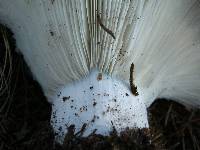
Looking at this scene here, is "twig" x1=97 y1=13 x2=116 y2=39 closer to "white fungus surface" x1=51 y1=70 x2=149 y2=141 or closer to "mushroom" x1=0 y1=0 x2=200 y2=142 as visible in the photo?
"mushroom" x1=0 y1=0 x2=200 y2=142

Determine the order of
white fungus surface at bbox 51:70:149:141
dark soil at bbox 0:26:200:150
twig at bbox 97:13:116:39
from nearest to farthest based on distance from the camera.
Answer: twig at bbox 97:13:116:39 → white fungus surface at bbox 51:70:149:141 → dark soil at bbox 0:26:200:150

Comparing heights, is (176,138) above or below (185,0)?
below

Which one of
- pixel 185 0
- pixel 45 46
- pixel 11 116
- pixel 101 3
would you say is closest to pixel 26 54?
pixel 45 46

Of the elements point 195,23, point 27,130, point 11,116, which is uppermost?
point 195,23

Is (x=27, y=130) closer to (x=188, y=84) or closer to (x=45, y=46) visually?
(x=45, y=46)

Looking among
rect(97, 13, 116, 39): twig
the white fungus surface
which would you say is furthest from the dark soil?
rect(97, 13, 116, 39): twig

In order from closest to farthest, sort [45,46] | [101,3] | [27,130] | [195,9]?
[101,3] < [195,9] < [45,46] < [27,130]
